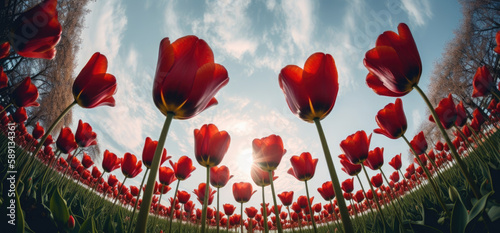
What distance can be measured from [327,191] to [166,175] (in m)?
2.46

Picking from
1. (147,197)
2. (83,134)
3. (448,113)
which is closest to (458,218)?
(147,197)

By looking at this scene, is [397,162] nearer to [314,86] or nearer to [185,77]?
[314,86]

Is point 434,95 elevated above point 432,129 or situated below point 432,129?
above

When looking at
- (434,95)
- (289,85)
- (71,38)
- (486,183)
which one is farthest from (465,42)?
(71,38)

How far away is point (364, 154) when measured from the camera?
1998 mm

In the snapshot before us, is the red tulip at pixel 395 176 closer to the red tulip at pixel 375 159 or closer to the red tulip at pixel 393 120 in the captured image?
the red tulip at pixel 375 159

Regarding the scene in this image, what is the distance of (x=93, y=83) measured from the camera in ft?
4.45

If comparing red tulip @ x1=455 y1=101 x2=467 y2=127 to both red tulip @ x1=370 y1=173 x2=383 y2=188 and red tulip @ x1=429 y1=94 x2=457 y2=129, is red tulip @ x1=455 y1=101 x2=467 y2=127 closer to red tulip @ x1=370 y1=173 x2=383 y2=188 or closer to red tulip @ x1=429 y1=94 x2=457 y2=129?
red tulip @ x1=429 y1=94 x2=457 y2=129

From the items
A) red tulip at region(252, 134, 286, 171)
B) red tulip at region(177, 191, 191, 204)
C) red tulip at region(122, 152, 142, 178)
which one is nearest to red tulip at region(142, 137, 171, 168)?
red tulip at region(122, 152, 142, 178)

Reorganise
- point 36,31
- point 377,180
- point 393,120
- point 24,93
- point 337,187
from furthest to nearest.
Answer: point 377,180
point 24,93
point 393,120
point 36,31
point 337,187

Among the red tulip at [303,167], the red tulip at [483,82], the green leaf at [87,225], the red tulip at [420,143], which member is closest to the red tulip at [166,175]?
the red tulip at [303,167]

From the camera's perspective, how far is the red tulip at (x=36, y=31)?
1.26 metres

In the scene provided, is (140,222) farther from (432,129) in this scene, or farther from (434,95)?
(434,95)

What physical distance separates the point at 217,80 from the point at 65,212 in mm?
1098
